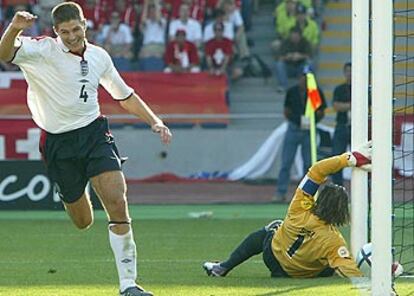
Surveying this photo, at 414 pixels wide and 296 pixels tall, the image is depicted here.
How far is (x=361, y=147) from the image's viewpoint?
37.4ft

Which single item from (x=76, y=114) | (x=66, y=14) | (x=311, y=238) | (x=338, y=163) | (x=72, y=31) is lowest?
(x=311, y=238)

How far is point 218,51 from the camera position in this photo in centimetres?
2556

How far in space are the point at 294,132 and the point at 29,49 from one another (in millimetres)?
10673

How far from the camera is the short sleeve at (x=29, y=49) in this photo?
33.4ft

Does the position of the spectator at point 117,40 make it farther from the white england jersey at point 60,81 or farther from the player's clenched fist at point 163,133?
the player's clenched fist at point 163,133

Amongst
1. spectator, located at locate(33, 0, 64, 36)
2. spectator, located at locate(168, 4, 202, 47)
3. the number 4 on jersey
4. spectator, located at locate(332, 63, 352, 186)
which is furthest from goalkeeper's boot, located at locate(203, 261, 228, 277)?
spectator, located at locate(33, 0, 64, 36)

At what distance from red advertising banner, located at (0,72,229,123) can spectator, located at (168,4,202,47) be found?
1.59 metres

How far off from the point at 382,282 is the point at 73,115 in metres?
2.79

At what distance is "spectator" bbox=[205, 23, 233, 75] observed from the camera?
83.6 ft

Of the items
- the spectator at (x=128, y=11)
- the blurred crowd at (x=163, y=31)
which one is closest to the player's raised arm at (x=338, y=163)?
the blurred crowd at (x=163, y=31)

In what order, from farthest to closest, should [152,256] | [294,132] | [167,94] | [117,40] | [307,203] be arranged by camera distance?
[117,40]
[167,94]
[294,132]
[152,256]
[307,203]

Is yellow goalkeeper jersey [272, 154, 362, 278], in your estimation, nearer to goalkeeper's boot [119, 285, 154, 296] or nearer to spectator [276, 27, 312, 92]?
goalkeeper's boot [119, 285, 154, 296]

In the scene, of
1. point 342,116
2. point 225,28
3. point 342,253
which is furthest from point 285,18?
point 342,253

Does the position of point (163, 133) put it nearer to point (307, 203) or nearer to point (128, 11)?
point (307, 203)
